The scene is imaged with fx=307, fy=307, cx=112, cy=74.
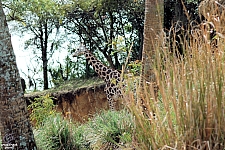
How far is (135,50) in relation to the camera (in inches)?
232

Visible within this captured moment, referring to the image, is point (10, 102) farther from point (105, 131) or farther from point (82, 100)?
point (82, 100)

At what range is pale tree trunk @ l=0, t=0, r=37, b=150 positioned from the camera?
7.35ft

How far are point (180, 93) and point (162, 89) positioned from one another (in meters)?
0.08

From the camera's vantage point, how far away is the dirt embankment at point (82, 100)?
17.1 feet

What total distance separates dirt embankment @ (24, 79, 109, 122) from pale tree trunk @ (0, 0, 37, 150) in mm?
2809

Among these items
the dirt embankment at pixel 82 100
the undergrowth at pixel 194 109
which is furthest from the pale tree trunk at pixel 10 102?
the dirt embankment at pixel 82 100

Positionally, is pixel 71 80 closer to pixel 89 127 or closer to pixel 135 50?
pixel 135 50

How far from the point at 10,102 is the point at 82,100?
3055mm

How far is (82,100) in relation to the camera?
5.29 meters

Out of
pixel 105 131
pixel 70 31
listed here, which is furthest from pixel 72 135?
pixel 70 31

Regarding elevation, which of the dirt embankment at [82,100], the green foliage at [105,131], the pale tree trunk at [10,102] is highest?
the pale tree trunk at [10,102]

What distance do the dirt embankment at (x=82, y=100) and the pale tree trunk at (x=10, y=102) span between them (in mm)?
2809

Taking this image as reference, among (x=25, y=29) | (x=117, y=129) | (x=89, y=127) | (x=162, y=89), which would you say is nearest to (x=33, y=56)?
(x=25, y=29)

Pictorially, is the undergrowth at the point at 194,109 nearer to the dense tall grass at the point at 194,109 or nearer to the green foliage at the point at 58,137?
the dense tall grass at the point at 194,109
